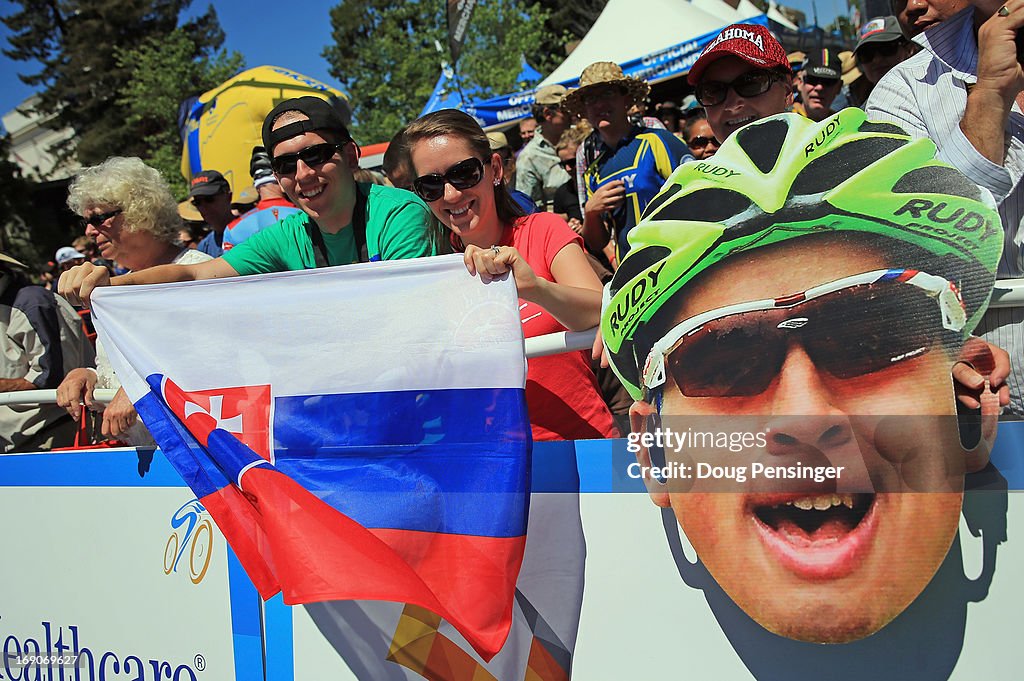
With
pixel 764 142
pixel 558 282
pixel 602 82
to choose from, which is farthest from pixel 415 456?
pixel 602 82

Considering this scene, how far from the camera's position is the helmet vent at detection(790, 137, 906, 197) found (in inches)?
75.1

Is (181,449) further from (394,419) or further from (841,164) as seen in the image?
(841,164)

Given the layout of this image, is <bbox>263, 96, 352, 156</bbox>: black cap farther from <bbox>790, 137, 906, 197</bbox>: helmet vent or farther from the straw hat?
the straw hat

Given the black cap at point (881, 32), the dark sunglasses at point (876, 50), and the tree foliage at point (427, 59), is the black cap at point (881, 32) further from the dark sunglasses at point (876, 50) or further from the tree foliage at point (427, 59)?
the tree foliage at point (427, 59)

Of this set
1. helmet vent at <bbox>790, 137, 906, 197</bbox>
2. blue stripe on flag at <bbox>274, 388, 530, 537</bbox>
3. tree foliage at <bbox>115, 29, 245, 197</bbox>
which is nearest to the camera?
helmet vent at <bbox>790, 137, 906, 197</bbox>

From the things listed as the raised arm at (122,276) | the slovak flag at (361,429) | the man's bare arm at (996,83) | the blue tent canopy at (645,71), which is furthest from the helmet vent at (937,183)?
the blue tent canopy at (645,71)

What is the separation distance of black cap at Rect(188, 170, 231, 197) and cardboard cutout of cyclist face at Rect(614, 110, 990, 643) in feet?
16.7

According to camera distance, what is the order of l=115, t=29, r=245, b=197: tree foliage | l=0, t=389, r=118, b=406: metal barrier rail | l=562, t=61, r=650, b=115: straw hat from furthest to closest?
l=115, t=29, r=245, b=197: tree foliage < l=562, t=61, r=650, b=115: straw hat < l=0, t=389, r=118, b=406: metal barrier rail

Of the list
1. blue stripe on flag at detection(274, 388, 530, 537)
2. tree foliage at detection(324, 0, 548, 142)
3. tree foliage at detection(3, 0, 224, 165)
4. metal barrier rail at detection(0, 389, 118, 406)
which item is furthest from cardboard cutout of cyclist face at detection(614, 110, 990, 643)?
tree foliage at detection(3, 0, 224, 165)

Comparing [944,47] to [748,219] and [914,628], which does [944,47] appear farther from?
[914,628]

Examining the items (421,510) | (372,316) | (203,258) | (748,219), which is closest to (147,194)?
(203,258)

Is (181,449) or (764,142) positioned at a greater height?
(764,142)

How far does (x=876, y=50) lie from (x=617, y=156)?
135cm

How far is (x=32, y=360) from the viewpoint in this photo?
3.96 meters
